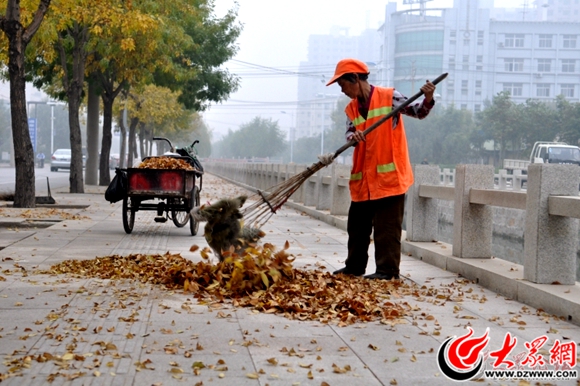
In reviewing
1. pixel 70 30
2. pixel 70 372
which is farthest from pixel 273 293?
pixel 70 30

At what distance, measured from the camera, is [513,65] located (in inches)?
4621

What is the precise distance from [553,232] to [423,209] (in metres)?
3.95

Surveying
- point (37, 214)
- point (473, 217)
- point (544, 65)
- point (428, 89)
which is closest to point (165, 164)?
point (37, 214)

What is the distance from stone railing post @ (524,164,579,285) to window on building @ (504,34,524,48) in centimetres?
11311

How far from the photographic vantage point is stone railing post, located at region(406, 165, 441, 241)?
11312mm

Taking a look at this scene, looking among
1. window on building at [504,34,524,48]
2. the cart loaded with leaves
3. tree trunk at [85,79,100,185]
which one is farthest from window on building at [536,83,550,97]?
the cart loaded with leaves

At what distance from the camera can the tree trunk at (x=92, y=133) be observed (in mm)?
29984

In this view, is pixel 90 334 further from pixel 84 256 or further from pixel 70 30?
pixel 70 30

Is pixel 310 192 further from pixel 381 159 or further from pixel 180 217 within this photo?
pixel 381 159

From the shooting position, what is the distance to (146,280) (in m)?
8.24

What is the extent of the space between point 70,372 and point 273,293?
2.80m

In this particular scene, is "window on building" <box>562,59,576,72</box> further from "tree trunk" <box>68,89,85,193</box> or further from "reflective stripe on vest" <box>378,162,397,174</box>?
"reflective stripe on vest" <box>378,162,397,174</box>

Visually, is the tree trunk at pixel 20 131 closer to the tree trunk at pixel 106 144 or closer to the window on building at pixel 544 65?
the tree trunk at pixel 106 144

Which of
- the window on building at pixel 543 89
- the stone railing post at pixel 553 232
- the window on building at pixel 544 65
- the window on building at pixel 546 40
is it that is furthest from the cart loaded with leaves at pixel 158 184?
the window on building at pixel 546 40
